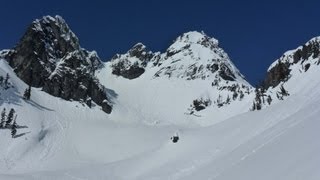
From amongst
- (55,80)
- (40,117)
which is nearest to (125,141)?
(40,117)

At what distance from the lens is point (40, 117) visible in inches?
4173

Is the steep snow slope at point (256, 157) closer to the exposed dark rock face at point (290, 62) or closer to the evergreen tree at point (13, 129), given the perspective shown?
the evergreen tree at point (13, 129)

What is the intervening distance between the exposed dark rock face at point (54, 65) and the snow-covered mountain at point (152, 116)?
1.11ft

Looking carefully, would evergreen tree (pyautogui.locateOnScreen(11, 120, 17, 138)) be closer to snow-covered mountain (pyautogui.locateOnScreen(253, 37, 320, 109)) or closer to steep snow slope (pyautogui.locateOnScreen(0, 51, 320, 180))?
steep snow slope (pyautogui.locateOnScreen(0, 51, 320, 180))

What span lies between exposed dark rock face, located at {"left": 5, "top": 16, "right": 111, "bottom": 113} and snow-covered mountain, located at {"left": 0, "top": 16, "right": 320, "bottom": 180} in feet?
1.11

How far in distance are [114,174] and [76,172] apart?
5.37m

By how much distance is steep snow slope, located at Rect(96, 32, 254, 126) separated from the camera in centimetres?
14350

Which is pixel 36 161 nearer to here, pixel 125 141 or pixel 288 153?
pixel 125 141

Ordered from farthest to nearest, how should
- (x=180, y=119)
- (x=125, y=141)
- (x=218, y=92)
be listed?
(x=218, y=92) → (x=180, y=119) → (x=125, y=141)

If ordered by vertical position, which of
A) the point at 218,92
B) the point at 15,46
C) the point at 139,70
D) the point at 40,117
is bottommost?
the point at 40,117

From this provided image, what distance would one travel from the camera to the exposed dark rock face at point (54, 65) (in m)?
137

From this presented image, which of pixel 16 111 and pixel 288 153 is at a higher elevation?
pixel 16 111

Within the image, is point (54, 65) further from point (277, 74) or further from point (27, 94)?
point (277, 74)

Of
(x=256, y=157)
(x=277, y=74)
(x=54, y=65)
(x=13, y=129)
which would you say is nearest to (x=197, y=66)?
(x=54, y=65)
